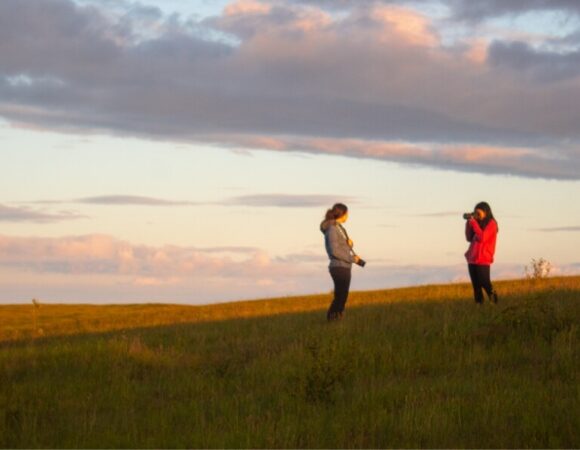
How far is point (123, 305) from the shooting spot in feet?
145

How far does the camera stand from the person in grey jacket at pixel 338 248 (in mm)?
17578

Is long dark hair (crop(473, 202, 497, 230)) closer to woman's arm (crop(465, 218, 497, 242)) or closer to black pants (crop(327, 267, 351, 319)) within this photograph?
woman's arm (crop(465, 218, 497, 242))

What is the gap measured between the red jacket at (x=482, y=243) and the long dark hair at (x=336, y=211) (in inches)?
120

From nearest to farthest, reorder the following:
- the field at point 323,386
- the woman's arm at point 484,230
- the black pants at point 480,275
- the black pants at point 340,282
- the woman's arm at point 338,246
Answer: the field at point 323,386 → the woman's arm at point 338,246 → the black pants at point 340,282 → the woman's arm at point 484,230 → the black pants at point 480,275

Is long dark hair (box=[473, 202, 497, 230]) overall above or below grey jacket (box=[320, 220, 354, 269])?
above

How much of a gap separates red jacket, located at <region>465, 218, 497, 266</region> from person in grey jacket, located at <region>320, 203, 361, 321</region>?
9.35 feet

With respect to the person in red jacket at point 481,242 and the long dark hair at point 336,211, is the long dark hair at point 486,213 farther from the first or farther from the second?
the long dark hair at point 336,211

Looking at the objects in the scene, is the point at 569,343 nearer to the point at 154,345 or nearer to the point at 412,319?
the point at 412,319

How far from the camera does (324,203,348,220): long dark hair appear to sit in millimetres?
17766

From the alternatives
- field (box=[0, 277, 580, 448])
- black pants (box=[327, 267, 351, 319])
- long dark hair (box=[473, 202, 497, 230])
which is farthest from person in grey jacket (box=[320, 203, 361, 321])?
long dark hair (box=[473, 202, 497, 230])

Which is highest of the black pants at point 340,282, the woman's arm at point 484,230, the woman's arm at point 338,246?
the woman's arm at point 484,230

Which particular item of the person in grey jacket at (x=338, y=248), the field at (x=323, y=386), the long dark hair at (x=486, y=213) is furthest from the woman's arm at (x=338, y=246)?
the long dark hair at (x=486, y=213)

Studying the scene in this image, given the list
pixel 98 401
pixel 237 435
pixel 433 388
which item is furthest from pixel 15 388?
pixel 433 388

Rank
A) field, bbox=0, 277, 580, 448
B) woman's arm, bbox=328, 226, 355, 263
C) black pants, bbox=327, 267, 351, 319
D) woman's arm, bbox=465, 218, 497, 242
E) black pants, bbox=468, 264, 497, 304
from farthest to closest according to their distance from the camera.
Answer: black pants, bbox=468, 264, 497, 304, woman's arm, bbox=465, 218, 497, 242, black pants, bbox=327, 267, 351, 319, woman's arm, bbox=328, 226, 355, 263, field, bbox=0, 277, 580, 448
